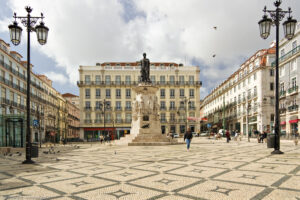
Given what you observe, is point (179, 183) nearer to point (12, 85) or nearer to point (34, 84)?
point (12, 85)

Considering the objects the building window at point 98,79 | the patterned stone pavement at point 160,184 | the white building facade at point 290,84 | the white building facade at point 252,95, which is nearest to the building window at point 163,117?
the white building facade at point 252,95

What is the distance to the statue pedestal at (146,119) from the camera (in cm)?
2083

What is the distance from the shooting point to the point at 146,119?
71.4 feet

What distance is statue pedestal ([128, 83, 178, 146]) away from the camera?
20830mm

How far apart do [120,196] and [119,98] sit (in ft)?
166

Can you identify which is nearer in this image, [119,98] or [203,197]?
[203,197]

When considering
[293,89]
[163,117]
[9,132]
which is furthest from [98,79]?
[9,132]

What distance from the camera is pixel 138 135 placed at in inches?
822

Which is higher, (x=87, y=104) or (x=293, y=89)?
(x=293, y=89)

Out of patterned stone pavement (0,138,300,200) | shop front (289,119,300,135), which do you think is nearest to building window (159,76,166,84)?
shop front (289,119,300,135)

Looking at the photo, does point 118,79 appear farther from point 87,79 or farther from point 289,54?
point 289,54

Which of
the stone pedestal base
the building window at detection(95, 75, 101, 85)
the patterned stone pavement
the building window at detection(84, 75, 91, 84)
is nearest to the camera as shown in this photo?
the patterned stone pavement

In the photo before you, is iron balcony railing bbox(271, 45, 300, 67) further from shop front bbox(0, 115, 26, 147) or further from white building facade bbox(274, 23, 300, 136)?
shop front bbox(0, 115, 26, 147)

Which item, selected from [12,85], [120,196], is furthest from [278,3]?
[12,85]
